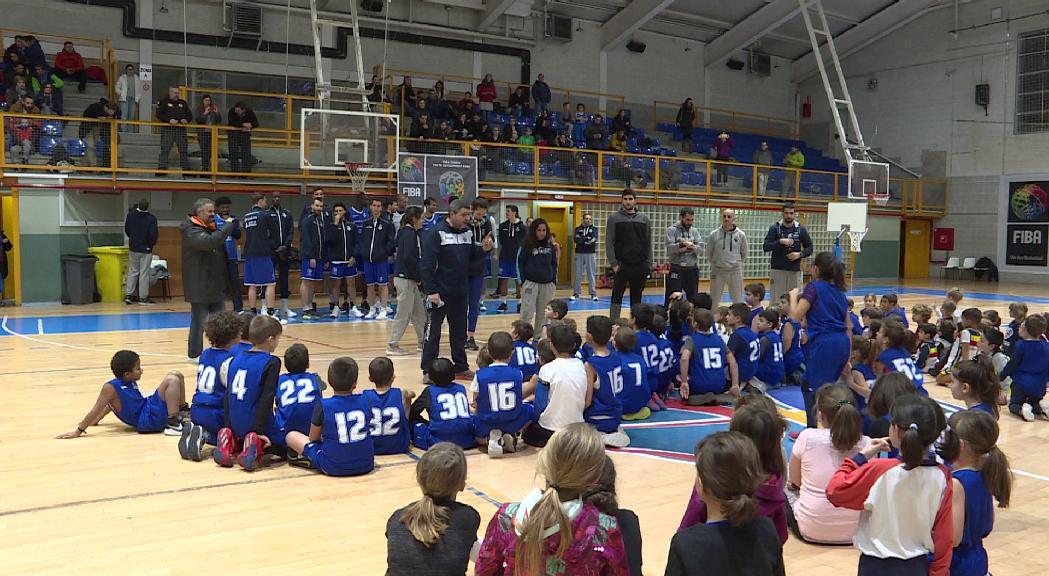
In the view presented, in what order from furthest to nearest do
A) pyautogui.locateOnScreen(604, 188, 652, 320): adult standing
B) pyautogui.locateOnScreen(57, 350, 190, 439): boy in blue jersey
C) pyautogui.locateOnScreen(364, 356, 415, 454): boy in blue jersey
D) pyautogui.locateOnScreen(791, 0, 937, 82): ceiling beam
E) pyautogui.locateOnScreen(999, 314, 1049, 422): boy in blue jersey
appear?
pyautogui.locateOnScreen(791, 0, 937, 82): ceiling beam, pyautogui.locateOnScreen(604, 188, 652, 320): adult standing, pyautogui.locateOnScreen(999, 314, 1049, 422): boy in blue jersey, pyautogui.locateOnScreen(57, 350, 190, 439): boy in blue jersey, pyautogui.locateOnScreen(364, 356, 415, 454): boy in blue jersey

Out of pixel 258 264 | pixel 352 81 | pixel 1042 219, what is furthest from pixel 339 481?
pixel 1042 219

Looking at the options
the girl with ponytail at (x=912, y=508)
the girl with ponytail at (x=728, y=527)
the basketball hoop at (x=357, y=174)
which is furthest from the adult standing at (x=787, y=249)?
the girl with ponytail at (x=728, y=527)

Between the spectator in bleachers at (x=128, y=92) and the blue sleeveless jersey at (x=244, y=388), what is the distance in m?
13.3

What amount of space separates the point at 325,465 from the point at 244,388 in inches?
29.1

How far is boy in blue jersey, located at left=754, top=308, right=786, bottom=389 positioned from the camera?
8.05 metres

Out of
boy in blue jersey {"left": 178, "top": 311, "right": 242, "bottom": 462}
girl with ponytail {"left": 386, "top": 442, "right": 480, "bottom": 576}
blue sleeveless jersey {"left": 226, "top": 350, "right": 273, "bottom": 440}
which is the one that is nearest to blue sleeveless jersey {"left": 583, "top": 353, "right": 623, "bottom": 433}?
blue sleeveless jersey {"left": 226, "top": 350, "right": 273, "bottom": 440}

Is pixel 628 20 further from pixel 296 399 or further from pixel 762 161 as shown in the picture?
pixel 296 399

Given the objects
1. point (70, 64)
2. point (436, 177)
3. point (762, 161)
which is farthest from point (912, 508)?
point (762, 161)

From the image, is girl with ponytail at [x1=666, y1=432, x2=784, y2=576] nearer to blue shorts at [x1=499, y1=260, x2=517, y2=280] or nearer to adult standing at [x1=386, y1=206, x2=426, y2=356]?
adult standing at [x1=386, y1=206, x2=426, y2=356]

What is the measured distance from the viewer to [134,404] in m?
6.27

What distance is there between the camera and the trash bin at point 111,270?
15097mm

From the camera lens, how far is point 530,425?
6.04 meters

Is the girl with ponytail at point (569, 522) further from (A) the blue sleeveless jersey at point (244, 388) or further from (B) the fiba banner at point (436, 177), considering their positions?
(B) the fiba banner at point (436, 177)

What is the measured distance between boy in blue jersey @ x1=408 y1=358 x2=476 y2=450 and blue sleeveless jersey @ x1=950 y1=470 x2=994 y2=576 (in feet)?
10.8
